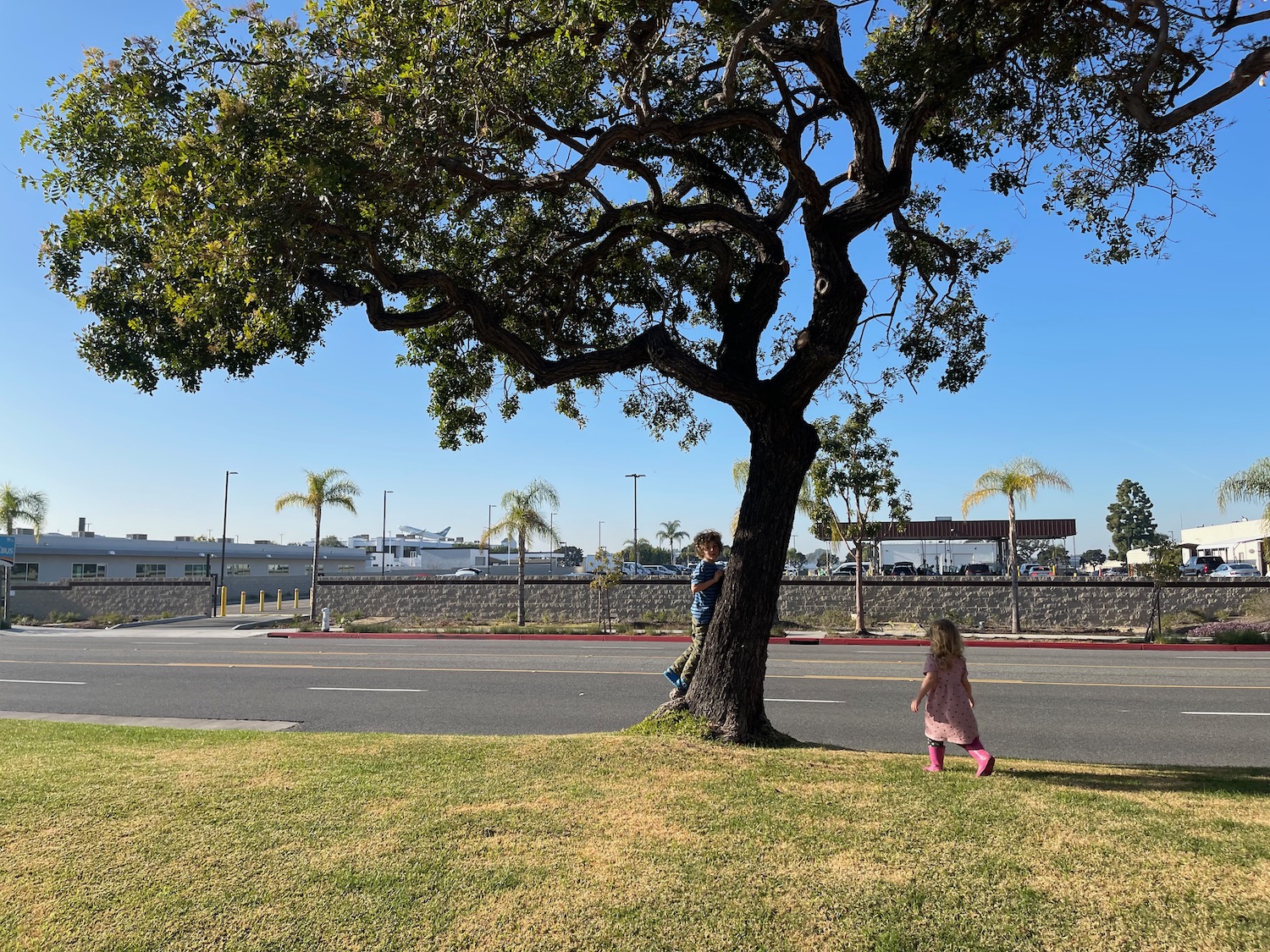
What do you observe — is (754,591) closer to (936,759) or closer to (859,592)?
(936,759)

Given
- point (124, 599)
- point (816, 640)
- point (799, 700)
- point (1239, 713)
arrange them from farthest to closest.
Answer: point (124, 599), point (816, 640), point (799, 700), point (1239, 713)

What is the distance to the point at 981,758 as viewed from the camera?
20.5 ft

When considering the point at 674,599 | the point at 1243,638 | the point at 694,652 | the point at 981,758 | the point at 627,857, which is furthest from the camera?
the point at 674,599

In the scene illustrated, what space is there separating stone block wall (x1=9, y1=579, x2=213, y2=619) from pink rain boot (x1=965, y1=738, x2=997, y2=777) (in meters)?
35.8

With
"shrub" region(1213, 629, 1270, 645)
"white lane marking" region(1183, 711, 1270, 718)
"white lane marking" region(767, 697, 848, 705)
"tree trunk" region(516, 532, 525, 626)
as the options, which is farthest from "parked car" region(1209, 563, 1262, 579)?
"white lane marking" region(767, 697, 848, 705)

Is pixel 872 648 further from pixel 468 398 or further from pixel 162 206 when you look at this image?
pixel 162 206

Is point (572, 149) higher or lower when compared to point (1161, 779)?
higher

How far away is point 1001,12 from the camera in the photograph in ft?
27.2

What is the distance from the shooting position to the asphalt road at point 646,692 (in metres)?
9.90

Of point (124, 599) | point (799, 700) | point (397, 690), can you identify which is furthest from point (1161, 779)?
point (124, 599)

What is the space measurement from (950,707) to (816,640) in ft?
54.4

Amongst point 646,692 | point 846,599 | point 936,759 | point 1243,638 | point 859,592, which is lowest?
point 646,692

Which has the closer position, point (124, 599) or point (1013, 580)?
point (1013, 580)

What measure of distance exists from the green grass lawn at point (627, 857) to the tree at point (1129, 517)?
125196 millimetres
